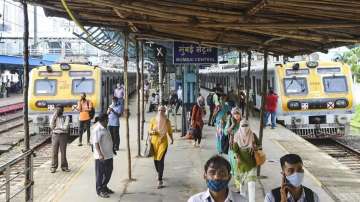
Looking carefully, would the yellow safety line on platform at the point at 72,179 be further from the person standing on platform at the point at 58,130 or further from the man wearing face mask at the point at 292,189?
the man wearing face mask at the point at 292,189

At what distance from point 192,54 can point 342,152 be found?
240 inches

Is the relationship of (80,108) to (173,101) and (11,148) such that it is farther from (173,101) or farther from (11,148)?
(173,101)

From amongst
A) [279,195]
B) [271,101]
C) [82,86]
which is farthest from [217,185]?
[82,86]

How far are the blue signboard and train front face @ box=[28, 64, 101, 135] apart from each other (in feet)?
20.8

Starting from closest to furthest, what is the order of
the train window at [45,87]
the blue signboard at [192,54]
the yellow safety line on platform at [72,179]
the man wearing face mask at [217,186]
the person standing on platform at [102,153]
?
the man wearing face mask at [217,186], the person standing on platform at [102,153], the yellow safety line on platform at [72,179], the blue signboard at [192,54], the train window at [45,87]

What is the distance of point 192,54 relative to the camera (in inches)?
584

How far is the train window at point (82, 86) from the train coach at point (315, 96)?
20.5 feet

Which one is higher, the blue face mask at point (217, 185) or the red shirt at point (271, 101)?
the red shirt at point (271, 101)

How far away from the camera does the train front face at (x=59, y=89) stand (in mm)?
19859

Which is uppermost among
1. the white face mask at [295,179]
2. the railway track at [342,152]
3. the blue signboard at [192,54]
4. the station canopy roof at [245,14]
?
the blue signboard at [192,54]

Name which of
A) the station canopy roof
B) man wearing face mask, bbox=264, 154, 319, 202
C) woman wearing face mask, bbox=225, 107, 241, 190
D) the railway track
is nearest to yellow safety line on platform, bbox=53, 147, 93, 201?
woman wearing face mask, bbox=225, 107, 241, 190

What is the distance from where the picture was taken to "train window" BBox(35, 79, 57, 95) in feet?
65.7

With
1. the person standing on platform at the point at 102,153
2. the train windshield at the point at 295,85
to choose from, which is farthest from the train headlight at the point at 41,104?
the person standing on platform at the point at 102,153

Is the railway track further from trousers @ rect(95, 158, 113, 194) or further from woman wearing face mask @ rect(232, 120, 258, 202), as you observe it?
trousers @ rect(95, 158, 113, 194)
